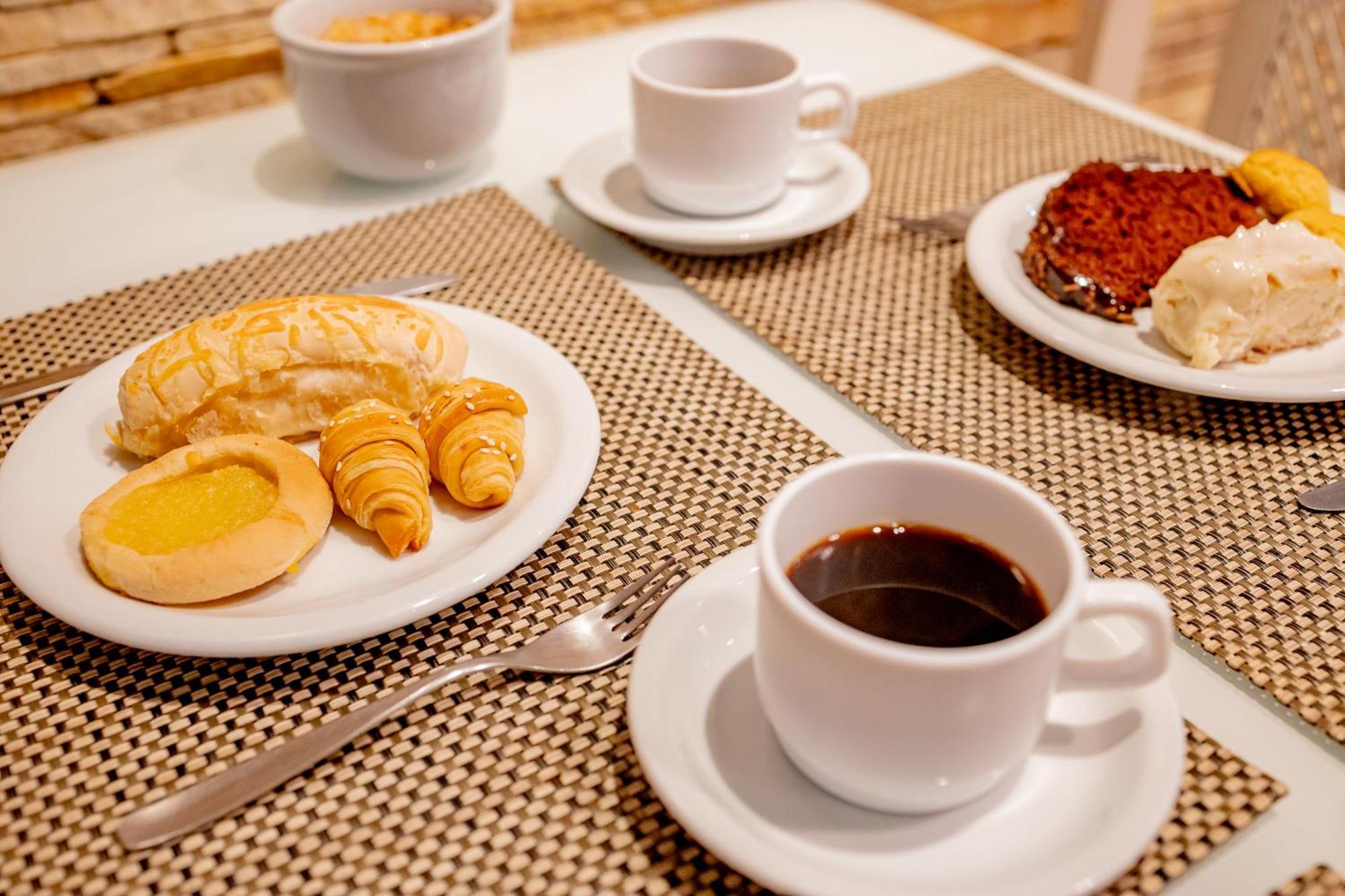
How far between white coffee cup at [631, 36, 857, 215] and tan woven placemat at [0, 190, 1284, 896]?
35 centimetres

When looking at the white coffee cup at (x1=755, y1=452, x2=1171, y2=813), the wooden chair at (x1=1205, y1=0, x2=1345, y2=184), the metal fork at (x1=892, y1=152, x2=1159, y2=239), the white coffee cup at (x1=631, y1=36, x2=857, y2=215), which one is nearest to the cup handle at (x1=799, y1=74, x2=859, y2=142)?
the white coffee cup at (x1=631, y1=36, x2=857, y2=215)

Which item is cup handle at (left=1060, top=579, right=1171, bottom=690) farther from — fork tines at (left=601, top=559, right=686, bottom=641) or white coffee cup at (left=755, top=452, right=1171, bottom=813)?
fork tines at (left=601, top=559, right=686, bottom=641)

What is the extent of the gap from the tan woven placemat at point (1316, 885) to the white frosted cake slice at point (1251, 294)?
460 millimetres

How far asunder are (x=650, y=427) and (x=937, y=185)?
0.60 metres

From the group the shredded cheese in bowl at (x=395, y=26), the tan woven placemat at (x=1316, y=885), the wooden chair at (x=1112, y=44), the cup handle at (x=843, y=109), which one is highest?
the shredded cheese in bowl at (x=395, y=26)

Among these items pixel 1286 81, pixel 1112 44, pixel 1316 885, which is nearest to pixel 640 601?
pixel 1316 885

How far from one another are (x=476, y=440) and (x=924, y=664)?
15.0 inches

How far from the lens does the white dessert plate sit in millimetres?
503

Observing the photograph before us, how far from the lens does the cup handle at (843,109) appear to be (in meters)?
1.18

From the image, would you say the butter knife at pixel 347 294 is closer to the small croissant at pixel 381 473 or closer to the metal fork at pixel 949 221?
the small croissant at pixel 381 473

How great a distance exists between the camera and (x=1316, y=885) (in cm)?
53

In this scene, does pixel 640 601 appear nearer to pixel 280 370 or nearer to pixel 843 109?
pixel 280 370

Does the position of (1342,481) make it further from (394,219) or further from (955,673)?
Result: (394,219)

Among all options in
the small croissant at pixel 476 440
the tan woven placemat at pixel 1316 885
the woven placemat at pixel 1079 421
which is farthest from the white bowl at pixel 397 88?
the tan woven placemat at pixel 1316 885
